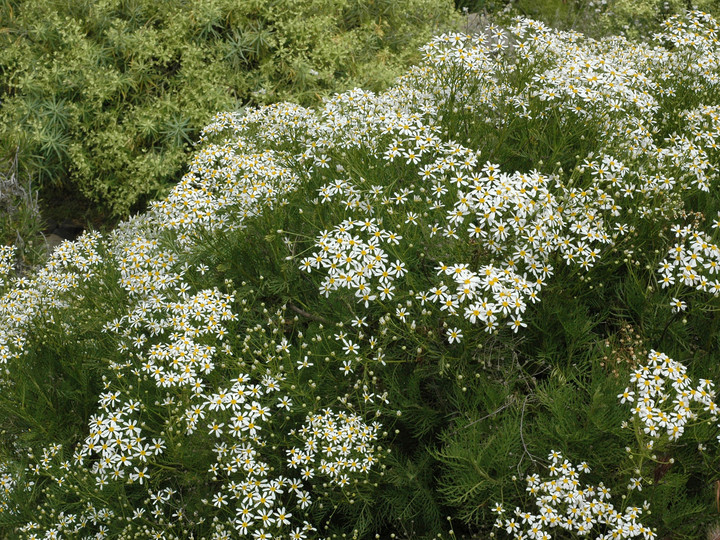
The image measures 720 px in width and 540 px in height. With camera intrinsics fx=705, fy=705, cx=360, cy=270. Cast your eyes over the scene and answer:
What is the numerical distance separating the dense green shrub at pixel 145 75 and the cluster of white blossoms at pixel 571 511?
4889mm

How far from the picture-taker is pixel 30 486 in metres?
3.73

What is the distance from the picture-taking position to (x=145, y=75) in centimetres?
709

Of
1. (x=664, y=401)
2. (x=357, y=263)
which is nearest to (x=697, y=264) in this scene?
(x=664, y=401)

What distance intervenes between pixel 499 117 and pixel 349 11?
423 centimetres

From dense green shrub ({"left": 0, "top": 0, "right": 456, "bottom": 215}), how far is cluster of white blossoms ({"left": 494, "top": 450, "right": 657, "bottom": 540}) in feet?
16.0

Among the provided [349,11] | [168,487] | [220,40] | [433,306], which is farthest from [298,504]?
[349,11]

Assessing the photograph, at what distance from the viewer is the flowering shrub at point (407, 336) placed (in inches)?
122

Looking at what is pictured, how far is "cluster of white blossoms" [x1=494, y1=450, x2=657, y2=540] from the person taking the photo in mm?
2789

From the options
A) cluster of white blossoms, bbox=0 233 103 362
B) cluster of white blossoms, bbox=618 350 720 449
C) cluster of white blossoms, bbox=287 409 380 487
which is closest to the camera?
cluster of white blossoms, bbox=618 350 720 449

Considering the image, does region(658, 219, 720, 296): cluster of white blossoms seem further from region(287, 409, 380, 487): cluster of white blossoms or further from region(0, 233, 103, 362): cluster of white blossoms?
region(0, 233, 103, 362): cluster of white blossoms

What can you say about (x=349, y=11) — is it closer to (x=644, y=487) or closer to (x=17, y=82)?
(x=17, y=82)

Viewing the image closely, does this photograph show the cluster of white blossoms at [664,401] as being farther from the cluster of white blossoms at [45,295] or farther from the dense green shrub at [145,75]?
the dense green shrub at [145,75]

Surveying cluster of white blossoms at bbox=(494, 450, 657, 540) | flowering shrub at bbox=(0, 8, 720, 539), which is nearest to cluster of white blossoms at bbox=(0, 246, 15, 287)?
flowering shrub at bbox=(0, 8, 720, 539)

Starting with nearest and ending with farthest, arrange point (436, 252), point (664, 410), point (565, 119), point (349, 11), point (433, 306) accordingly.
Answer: point (664, 410)
point (433, 306)
point (436, 252)
point (565, 119)
point (349, 11)
